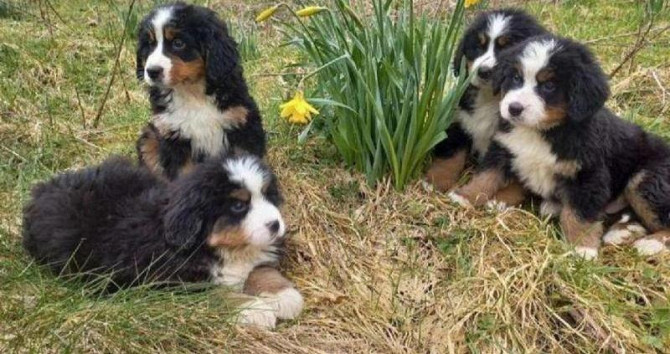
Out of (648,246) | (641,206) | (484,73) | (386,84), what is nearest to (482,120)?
(484,73)

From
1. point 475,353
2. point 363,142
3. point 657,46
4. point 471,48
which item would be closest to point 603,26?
point 657,46

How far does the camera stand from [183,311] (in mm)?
2670

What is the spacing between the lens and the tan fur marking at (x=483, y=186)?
3553 millimetres

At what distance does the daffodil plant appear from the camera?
352 cm

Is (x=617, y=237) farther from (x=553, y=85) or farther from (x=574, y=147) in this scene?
(x=553, y=85)

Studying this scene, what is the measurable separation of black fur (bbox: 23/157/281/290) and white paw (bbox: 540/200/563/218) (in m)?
1.39

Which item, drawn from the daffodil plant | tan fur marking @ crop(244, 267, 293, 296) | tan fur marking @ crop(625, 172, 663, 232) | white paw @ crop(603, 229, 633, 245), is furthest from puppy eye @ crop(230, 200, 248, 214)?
tan fur marking @ crop(625, 172, 663, 232)

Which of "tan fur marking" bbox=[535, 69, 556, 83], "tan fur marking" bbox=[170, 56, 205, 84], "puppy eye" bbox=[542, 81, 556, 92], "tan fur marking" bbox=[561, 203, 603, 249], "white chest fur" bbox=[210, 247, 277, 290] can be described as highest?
Result: "tan fur marking" bbox=[170, 56, 205, 84]

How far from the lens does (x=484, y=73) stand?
351cm

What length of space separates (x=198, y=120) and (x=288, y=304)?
4.30 ft

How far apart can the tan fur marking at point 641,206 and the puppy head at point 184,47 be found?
6.87ft

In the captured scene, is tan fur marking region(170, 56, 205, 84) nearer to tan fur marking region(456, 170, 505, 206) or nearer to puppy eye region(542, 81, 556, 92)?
tan fur marking region(456, 170, 505, 206)

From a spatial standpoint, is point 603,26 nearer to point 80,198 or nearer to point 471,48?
point 471,48

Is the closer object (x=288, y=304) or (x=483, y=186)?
(x=288, y=304)
